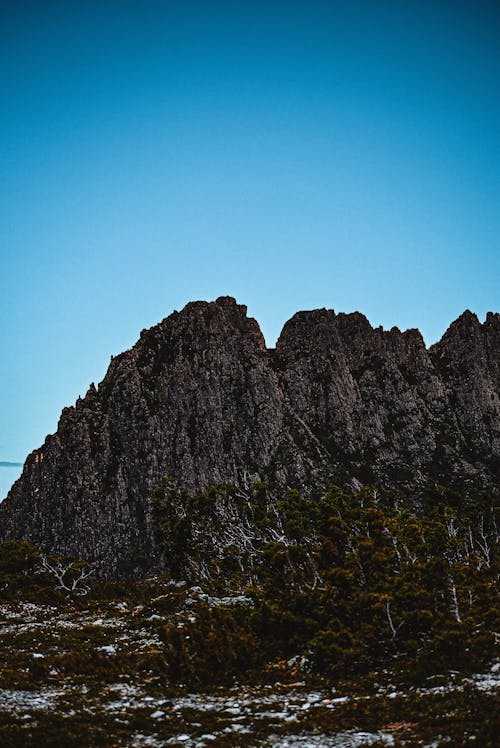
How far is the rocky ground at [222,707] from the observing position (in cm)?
1465

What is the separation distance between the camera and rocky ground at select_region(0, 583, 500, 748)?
1465 centimetres

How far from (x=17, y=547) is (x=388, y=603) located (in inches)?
2034

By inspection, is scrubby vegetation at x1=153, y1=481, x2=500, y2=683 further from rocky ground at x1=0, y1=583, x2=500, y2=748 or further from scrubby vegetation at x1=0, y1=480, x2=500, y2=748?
rocky ground at x1=0, y1=583, x2=500, y2=748

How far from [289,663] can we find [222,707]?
6246 mm

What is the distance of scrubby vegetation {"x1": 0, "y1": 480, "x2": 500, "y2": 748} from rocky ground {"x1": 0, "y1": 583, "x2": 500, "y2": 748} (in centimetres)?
6

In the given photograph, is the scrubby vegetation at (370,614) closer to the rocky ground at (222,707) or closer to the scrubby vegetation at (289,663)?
the scrubby vegetation at (289,663)

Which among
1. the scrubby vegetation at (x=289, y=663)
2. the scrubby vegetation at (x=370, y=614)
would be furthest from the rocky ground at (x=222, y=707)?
the scrubby vegetation at (x=370, y=614)

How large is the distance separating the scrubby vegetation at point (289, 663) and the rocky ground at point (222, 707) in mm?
63

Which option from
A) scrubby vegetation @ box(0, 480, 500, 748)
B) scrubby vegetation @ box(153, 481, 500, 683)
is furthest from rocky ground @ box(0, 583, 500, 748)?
scrubby vegetation @ box(153, 481, 500, 683)

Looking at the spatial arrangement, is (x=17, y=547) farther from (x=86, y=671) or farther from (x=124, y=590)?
(x=86, y=671)

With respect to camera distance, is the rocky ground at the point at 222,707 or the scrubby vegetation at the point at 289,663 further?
the scrubby vegetation at the point at 289,663

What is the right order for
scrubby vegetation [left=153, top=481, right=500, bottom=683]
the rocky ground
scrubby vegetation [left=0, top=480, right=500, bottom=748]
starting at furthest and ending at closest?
scrubby vegetation [left=153, top=481, right=500, bottom=683], scrubby vegetation [left=0, top=480, right=500, bottom=748], the rocky ground

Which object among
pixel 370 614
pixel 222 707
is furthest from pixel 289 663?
pixel 222 707

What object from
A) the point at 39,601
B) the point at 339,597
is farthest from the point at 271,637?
the point at 39,601
